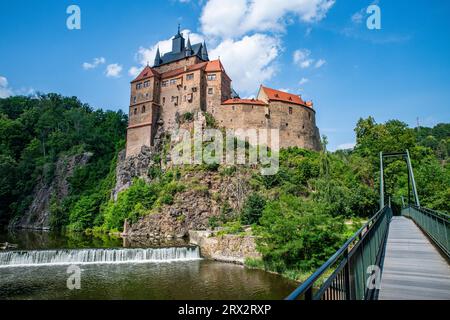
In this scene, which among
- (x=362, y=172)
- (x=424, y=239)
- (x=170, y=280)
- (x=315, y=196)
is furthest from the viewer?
(x=362, y=172)

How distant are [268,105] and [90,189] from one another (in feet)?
102

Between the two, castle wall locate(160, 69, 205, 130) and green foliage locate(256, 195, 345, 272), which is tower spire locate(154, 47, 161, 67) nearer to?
castle wall locate(160, 69, 205, 130)

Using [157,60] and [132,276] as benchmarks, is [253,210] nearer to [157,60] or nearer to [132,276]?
[132,276]

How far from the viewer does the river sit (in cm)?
1441

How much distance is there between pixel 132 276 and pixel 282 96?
4118 centimetres

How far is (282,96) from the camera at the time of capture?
52031mm

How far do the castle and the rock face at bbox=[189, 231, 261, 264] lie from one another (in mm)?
26019

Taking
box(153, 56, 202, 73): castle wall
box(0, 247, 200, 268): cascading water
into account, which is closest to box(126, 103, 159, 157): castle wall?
box(153, 56, 202, 73): castle wall

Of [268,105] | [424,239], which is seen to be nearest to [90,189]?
[268,105]

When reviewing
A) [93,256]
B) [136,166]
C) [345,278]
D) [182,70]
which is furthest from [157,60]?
[345,278]

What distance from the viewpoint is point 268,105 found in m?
49.3
